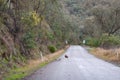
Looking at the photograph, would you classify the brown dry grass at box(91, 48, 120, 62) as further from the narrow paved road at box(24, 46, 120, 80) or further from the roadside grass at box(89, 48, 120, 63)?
the narrow paved road at box(24, 46, 120, 80)

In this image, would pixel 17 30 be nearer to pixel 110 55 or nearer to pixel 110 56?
pixel 110 56

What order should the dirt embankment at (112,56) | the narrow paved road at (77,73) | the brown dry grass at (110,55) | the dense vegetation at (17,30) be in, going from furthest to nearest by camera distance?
the brown dry grass at (110,55)
the dirt embankment at (112,56)
the dense vegetation at (17,30)
the narrow paved road at (77,73)

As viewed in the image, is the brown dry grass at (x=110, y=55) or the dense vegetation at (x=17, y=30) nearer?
the dense vegetation at (x=17, y=30)

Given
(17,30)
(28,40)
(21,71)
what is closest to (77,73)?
(21,71)

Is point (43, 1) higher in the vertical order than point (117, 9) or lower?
higher

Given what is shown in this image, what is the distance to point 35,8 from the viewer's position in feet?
120

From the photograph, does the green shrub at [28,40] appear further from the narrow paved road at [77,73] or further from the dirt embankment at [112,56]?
the dirt embankment at [112,56]

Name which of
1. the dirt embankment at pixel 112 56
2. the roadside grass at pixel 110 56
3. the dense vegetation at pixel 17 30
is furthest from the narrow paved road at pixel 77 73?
the roadside grass at pixel 110 56

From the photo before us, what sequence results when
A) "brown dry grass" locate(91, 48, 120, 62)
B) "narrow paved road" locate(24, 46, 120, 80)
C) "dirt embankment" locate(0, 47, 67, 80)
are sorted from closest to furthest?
"narrow paved road" locate(24, 46, 120, 80) → "dirt embankment" locate(0, 47, 67, 80) → "brown dry grass" locate(91, 48, 120, 62)

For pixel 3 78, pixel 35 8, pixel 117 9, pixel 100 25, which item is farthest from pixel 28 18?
pixel 100 25

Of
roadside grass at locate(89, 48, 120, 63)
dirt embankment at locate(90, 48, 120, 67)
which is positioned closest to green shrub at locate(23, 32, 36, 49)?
dirt embankment at locate(90, 48, 120, 67)

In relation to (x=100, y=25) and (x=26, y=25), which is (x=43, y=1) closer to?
(x=26, y=25)

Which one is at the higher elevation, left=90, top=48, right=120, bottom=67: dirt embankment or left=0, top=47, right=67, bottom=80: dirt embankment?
left=0, top=47, right=67, bottom=80: dirt embankment

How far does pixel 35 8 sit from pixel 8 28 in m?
7.03
